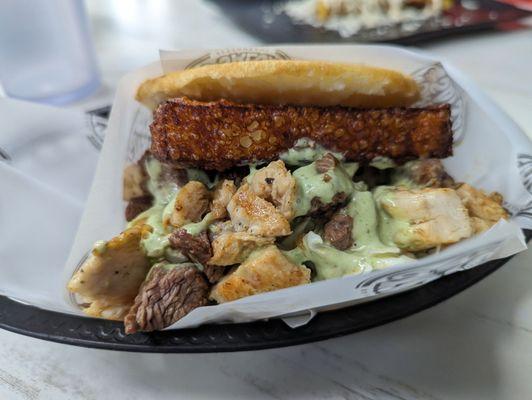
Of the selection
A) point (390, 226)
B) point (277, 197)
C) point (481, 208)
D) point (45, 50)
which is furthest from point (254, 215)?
point (45, 50)

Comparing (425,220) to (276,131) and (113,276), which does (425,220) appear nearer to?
(276,131)

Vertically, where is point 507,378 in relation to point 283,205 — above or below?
below

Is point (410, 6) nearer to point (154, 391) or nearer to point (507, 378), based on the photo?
point (507, 378)

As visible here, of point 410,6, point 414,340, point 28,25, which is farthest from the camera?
point 410,6

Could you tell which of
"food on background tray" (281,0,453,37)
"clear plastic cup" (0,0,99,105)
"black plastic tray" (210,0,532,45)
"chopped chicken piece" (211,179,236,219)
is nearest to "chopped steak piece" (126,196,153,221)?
"chopped chicken piece" (211,179,236,219)

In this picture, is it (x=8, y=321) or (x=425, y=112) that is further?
(x=425, y=112)

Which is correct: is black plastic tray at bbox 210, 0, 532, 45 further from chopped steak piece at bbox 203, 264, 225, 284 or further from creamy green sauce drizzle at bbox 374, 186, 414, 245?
chopped steak piece at bbox 203, 264, 225, 284

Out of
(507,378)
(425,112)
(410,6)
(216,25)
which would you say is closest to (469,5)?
(410,6)
